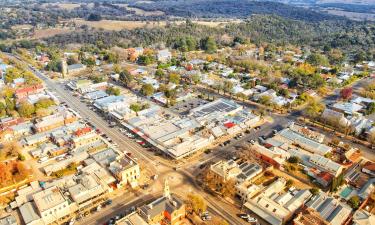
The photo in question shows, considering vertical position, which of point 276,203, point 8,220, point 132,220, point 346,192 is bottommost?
point 8,220

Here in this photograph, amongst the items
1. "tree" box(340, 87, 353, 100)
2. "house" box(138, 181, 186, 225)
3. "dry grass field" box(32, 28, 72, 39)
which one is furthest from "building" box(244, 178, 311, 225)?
"dry grass field" box(32, 28, 72, 39)

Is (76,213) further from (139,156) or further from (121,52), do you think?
(121,52)

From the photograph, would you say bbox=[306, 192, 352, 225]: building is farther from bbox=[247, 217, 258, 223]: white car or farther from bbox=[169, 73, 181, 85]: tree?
bbox=[169, 73, 181, 85]: tree

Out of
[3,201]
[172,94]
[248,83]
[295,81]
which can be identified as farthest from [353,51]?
[3,201]

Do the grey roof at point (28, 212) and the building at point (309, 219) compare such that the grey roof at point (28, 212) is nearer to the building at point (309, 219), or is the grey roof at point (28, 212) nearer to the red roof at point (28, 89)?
the building at point (309, 219)

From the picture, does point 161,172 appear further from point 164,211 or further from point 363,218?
point 363,218

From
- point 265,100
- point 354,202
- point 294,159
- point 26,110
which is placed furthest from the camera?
point 265,100

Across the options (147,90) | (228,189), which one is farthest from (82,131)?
(228,189)
